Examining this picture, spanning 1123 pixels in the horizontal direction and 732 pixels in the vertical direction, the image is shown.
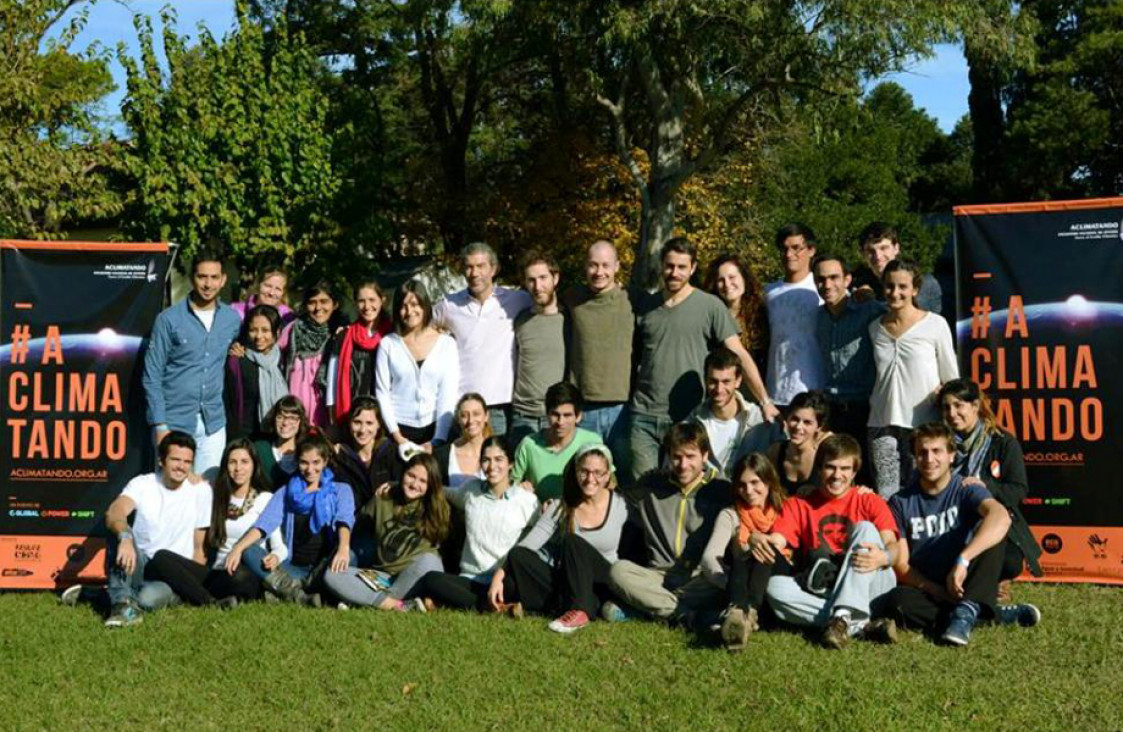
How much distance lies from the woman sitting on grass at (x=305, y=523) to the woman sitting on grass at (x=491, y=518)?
65 centimetres

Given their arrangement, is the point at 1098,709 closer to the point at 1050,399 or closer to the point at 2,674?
the point at 1050,399

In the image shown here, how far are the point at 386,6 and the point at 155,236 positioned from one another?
9.71 metres

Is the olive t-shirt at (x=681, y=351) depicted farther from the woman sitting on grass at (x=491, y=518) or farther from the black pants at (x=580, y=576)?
the black pants at (x=580, y=576)

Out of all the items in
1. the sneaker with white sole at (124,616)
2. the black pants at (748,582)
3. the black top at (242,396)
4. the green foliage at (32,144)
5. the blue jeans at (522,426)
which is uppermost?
the green foliage at (32,144)

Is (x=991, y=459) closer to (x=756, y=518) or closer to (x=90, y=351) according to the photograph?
(x=756, y=518)

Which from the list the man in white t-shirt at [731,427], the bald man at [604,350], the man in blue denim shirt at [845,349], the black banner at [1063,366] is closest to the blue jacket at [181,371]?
the bald man at [604,350]

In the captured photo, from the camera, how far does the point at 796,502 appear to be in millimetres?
6109

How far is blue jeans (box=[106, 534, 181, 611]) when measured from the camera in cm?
653

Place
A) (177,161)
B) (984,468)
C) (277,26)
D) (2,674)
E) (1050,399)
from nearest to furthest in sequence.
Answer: (2,674) → (984,468) → (1050,399) → (177,161) → (277,26)

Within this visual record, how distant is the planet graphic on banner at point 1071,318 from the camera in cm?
699

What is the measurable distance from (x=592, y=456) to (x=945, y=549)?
Answer: 73.3 inches

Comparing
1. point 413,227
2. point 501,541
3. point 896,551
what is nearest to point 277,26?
point 413,227

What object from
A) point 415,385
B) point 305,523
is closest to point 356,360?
point 415,385

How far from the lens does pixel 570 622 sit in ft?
19.7
